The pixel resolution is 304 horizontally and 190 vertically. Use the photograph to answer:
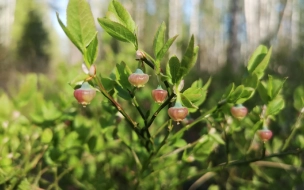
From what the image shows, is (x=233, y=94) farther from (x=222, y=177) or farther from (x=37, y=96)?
(x=222, y=177)

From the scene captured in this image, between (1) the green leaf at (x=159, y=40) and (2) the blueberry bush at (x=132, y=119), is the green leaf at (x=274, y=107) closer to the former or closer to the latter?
(2) the blueberry bush at (x=132, y=119)

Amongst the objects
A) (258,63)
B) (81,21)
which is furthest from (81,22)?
(258,63)

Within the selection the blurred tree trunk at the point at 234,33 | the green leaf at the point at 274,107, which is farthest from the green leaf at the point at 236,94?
the blurred tree trunk at the point at 234,33

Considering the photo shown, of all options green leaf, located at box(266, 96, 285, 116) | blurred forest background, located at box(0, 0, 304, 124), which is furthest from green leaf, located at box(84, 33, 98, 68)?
blurred forest background, located at box(0, 0, 304, 124)

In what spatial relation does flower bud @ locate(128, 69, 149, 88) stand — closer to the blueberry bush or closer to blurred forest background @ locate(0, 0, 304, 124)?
the blueberry bush

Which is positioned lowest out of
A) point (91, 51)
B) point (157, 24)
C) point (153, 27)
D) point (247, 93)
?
point (153, 27)

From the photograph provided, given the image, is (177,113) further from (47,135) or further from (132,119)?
(47,135)
